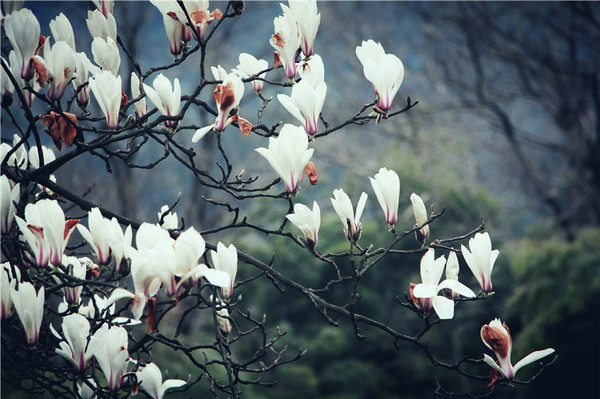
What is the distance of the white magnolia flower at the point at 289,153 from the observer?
1095 millimetres

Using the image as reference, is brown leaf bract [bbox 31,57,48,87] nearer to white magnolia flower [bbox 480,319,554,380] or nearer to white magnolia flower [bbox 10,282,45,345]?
white magnolia flower [bbox 10,282,45,345]

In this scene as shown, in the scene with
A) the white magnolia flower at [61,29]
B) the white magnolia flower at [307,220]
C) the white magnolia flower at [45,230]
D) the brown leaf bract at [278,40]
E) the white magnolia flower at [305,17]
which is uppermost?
the white magnolia flower at [61,29]

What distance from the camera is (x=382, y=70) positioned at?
1200 millimetres

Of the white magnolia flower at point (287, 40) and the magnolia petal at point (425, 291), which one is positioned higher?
the white magnolia flower at point (287, 40)

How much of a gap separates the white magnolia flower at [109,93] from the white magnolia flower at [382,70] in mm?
496

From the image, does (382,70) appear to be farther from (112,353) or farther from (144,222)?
(112,353)

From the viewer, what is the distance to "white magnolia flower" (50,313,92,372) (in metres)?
1.07

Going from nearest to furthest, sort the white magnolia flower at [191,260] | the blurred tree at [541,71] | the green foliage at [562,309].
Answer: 1. the white magnolia flower at [191,260]
2. the green foliage at [562,309]
3. the blurred tree at [541,71]

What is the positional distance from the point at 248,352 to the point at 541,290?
2.46 meters

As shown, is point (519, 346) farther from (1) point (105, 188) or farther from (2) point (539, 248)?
(1) point (105, 188)

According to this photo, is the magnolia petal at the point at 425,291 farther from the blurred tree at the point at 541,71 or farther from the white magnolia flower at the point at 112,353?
the blurred tree at the point at 541,71

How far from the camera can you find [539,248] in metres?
4.42

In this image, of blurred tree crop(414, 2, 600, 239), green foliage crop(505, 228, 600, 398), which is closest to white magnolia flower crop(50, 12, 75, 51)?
green foliage crop(505, 228, 600, 398)

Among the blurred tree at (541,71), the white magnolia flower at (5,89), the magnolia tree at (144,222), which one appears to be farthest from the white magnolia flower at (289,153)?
the blurred tree at (541,71)
